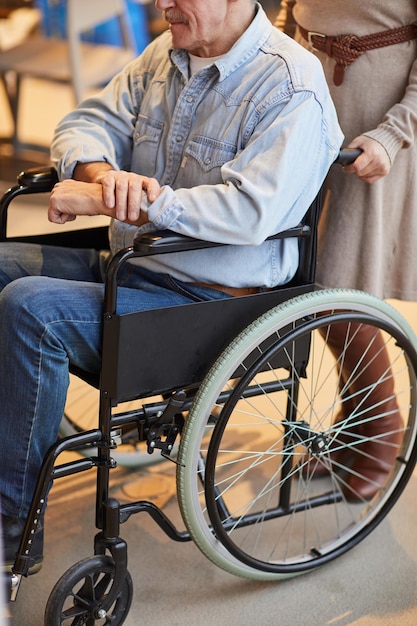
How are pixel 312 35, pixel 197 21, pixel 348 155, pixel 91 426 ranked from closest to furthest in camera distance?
pixel 197 21
pixel 348 155
pixel 312 35
pixel 91 426

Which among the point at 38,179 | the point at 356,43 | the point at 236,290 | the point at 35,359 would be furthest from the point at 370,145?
the point at 35,359

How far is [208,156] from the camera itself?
1675 mm

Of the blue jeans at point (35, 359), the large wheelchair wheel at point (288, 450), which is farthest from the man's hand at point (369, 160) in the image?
the blue jeans at point (35, 359)

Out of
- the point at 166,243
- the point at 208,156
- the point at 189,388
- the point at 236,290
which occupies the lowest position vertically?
the point at 189,388

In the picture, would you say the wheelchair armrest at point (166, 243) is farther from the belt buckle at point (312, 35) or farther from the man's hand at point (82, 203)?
the belt buckle at point (312, 35)

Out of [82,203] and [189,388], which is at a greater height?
[82,203]

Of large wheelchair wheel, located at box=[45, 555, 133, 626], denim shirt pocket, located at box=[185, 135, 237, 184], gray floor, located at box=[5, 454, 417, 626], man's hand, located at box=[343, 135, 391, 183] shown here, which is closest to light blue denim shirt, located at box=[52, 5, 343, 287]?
denim shirt pocket, located at box=[185, 135, 237, 184]

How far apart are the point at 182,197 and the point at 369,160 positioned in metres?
0.45

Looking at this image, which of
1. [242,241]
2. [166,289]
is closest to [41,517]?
[166,289]

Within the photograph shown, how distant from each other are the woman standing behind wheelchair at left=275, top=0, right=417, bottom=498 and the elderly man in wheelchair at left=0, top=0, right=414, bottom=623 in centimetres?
26

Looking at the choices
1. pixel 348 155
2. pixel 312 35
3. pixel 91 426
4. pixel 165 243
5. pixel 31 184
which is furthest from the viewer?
pixel 91 426

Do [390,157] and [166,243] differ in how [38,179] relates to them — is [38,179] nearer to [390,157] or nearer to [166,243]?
[166,243]

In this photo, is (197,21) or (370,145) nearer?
(197,21)

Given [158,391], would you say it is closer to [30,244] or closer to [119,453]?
[30,244]
